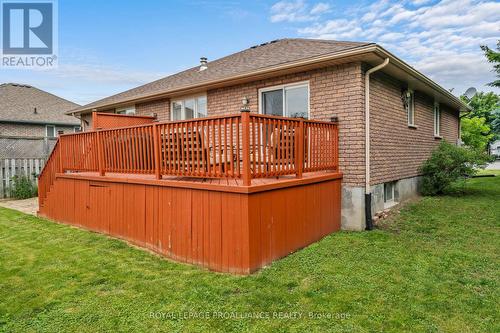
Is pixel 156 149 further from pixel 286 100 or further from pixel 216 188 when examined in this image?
pixel 286 100

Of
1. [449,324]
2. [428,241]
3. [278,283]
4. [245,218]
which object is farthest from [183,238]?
[428,241]

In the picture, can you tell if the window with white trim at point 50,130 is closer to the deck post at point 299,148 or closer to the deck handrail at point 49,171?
the deck handrail at point 49,171

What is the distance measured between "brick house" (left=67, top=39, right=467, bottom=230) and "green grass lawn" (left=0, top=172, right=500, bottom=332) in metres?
1.49

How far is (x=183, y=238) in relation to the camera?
14.8 feet

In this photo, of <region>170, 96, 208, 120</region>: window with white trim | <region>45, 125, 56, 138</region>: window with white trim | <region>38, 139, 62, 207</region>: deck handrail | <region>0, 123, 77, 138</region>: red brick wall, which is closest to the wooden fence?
<region>38, 139, 62, 207</region>: deck handrail

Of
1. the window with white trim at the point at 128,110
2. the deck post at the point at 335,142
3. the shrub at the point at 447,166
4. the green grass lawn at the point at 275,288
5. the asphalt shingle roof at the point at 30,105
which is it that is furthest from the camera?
the asphalt shingle roof at the point at 30,105

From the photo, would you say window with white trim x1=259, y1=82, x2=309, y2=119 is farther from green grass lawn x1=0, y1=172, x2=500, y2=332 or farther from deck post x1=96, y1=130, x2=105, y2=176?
deck post x1=96, y1=130, x2=105, y2=176

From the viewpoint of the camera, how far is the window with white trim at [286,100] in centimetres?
668

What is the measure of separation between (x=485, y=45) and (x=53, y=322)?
47.9 ft

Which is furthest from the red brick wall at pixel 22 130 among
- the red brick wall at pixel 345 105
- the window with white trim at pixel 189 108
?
the red brick wall at pixel 345 105

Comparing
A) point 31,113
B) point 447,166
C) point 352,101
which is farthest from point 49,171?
point 31,113

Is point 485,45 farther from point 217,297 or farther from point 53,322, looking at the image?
point 53,322

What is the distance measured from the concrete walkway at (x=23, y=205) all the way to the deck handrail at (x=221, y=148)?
390 centimetres

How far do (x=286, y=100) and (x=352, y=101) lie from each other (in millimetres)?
1553
